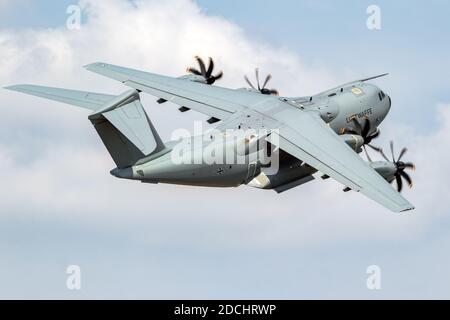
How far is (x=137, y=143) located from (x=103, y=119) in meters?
1.61

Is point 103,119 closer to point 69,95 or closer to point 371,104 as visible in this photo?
point 69,95

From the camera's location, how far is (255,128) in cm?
4741

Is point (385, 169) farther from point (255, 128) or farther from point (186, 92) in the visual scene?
point (186, 92)

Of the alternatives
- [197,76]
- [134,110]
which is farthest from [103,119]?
[197,76]

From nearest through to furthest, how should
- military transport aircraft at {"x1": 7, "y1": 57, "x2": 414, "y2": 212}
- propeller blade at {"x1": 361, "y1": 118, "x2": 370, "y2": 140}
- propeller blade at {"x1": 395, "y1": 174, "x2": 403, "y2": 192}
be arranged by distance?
military transport aircraft at {"x1": 7, "y1": 57, "x2": 414, "y2": 212} < propeller blade at {"x1": 395, "y1": 174, "x2": 403, "y2": 192} < propeller blade at {"x1": 361, "y1": 118, "x2": 370, "y2": 140}

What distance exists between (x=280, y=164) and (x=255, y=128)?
1939mm

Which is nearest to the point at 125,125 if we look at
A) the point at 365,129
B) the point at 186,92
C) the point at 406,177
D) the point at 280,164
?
the point at 280,164

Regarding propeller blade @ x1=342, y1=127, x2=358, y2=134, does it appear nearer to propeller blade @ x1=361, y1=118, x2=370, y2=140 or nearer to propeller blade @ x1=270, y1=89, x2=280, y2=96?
propeller blade @ x1=361, y1=118, x2=370, y2=140

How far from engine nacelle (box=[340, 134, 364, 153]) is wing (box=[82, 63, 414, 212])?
39.8 inches

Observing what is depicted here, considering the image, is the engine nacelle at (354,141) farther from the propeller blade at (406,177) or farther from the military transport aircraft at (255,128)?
the propeller blade at (406,177)

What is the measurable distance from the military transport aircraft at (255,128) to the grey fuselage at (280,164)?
1.6 inches

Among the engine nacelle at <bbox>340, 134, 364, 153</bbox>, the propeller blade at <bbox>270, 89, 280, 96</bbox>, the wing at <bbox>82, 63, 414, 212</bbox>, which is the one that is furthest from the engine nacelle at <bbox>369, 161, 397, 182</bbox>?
the propeller blade at <bbox>270, 89, 280, 96</bbox>

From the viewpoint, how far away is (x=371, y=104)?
53156 mm

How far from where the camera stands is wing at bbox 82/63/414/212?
145 ft
